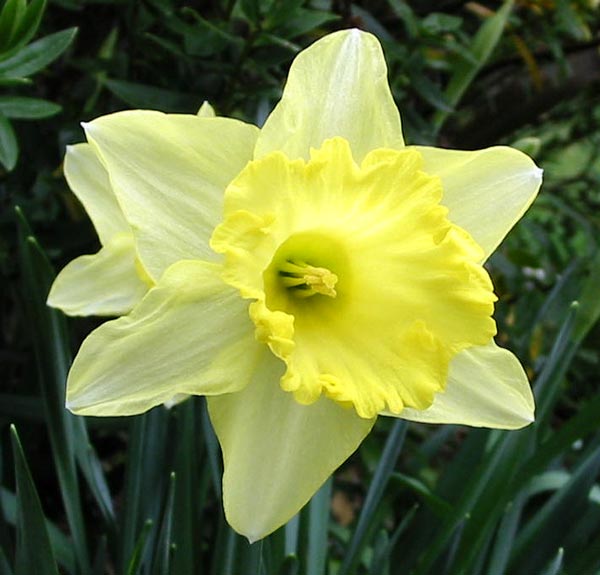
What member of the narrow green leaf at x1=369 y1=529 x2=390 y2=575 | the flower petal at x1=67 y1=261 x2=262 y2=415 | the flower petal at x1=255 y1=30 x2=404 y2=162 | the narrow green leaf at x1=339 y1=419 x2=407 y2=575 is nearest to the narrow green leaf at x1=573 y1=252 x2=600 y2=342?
the narrow green leaf at x1=339 y1=419 x2=407 y2=575

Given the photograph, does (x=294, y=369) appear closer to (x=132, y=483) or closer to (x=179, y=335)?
(x=179, y=335)

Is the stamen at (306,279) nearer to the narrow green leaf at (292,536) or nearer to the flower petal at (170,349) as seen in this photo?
the flower petal at (170,349)

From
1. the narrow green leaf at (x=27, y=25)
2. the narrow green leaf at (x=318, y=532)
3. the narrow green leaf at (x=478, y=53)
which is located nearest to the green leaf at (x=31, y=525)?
the narrow green leaf at (x=318, y=532)

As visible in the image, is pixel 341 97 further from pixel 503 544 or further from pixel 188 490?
pixel 503 544

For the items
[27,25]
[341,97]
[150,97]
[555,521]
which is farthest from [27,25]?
[555,521]

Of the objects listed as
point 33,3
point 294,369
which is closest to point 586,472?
point 294,369

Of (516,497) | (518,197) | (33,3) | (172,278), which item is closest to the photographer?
(172,278)

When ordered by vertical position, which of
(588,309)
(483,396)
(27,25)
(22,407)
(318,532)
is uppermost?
(27,25)
